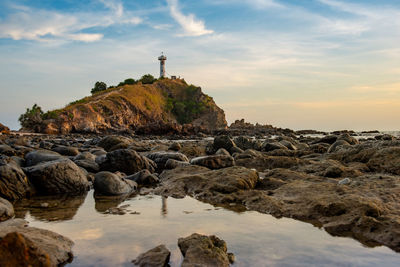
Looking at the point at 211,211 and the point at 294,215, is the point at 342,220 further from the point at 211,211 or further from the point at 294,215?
the point at 211,211

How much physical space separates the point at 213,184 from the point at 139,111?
72047mm

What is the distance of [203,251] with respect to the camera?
9.74 ft

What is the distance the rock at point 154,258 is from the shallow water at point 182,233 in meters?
0.08

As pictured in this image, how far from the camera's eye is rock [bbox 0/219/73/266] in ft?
7.76

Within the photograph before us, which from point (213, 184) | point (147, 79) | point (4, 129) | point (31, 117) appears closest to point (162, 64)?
point (147, 79)

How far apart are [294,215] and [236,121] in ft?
287

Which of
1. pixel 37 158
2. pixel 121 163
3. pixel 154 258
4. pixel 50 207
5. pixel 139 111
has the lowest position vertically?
pixel 50 207

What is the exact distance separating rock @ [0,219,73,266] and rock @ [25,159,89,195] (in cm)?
262

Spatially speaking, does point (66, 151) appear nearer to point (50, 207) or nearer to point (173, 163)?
point (173, 163)

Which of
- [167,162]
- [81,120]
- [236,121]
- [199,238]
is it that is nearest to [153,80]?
[236,121]

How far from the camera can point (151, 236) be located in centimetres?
368

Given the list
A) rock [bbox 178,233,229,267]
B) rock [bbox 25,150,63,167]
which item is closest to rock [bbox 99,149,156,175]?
rock [bbox 25,150,63,167]

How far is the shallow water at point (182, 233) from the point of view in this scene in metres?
3.10

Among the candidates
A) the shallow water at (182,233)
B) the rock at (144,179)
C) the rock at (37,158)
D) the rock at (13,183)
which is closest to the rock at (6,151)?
the rock at (37,158)
